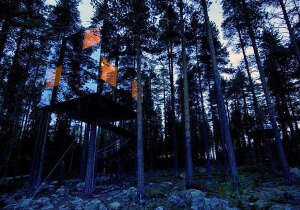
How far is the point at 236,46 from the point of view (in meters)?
17.4

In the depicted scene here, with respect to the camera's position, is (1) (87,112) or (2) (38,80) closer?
(1) (87,112)

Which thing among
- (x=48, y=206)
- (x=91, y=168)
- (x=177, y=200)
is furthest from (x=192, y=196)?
(x=48, y=206)

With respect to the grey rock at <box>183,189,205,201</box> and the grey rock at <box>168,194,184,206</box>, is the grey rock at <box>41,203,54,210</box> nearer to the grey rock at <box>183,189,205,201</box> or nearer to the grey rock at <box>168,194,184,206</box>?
the grey rock at <box>168,194,184,206</box>

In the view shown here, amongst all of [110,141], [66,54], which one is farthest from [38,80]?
[110,141]

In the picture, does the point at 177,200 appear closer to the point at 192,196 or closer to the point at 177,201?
the point at 177,201

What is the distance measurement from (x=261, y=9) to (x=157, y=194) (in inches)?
556

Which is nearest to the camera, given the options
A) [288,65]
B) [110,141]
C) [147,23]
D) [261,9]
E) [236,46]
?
[147,23]

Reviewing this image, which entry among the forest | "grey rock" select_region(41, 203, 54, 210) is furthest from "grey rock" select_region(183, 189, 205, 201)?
"grey rock" select_region(41, 203, 54, 210)

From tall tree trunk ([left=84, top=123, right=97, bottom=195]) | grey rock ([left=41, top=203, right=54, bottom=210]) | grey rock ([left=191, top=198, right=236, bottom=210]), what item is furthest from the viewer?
tall tree trunk ([left=84, top=123, right=97, bottom=195])

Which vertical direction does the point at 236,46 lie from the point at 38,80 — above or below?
above

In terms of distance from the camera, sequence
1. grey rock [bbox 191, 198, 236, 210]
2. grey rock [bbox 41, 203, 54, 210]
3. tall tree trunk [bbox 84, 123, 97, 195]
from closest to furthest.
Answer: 1. grey rock [bbox 191, 198, 236, 210]
2. grey rock [bbox 41, 203, 54, 210]
3. tall tree trunk [bbox 84, 123, 97, 195]

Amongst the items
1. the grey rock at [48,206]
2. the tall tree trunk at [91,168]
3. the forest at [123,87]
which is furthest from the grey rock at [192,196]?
the grey rock at [48,206]

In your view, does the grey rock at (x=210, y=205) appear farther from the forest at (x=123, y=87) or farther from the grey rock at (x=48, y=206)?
the grey rock at (x=48, y=206)

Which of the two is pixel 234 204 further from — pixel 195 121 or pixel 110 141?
pixel 195 121
